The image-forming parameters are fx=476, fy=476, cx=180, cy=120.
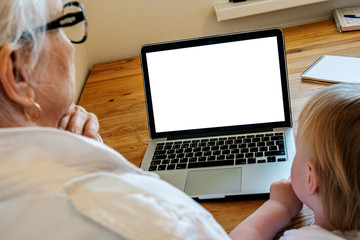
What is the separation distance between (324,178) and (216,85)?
0.49 m

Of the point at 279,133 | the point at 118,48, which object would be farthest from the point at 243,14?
the point at 279,133

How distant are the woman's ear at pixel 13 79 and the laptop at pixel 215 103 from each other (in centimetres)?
51

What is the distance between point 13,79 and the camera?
2.07 feet

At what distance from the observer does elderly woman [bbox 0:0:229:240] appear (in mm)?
542

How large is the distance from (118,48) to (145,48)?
669 millimetres

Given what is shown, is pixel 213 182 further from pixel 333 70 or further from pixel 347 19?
pixel 347 19

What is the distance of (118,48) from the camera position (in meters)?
1.94

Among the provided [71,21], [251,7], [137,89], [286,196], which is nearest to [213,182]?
[286,196]

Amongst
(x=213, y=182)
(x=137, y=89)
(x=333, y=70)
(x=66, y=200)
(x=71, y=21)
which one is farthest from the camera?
(x=137, y=89)

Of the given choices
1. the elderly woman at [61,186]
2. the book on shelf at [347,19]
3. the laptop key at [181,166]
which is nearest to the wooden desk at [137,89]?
the book on shelf at [347,19]

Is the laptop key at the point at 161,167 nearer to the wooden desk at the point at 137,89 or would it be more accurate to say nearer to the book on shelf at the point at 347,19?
the wooden desk at the point at 137,89

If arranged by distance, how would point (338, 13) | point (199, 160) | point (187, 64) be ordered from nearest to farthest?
point (199, 160) → point (187, 64) → point (338, 13)

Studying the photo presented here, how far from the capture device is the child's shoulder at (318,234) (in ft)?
2.69

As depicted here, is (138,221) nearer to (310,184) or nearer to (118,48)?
(310,184)
